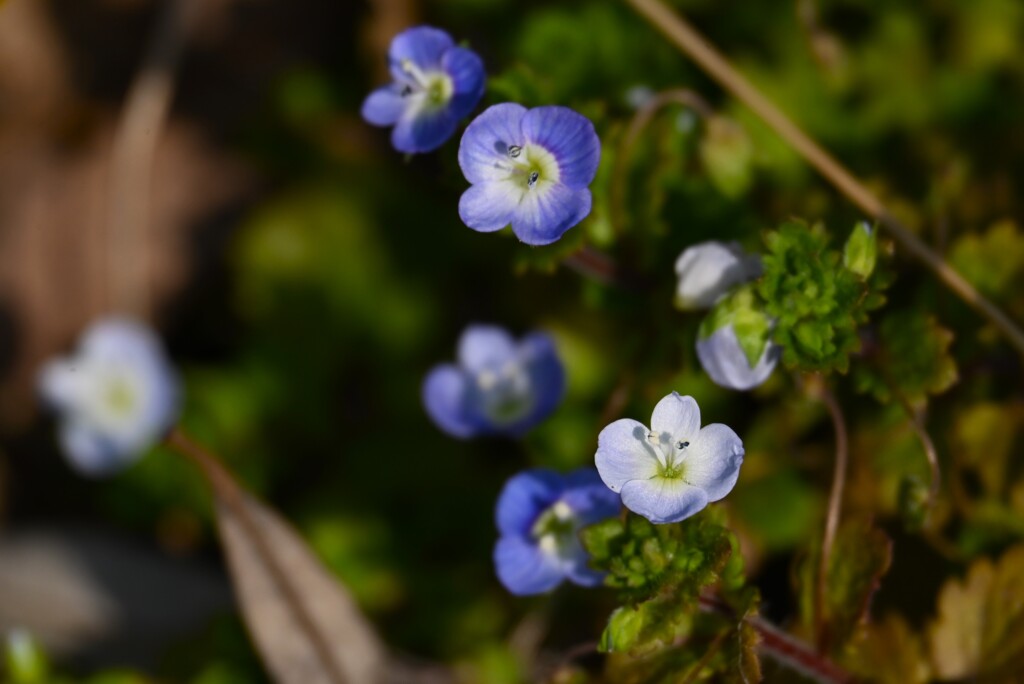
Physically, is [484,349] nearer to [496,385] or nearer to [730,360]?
[496,385]

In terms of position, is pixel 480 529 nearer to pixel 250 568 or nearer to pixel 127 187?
pixel 250 568

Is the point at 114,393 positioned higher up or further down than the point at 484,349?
higher up

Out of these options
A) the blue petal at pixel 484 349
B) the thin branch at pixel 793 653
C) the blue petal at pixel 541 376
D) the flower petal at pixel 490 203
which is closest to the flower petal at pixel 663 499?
the thin branch at pixel 793 653

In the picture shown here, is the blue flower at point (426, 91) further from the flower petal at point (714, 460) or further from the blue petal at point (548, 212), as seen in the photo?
the flower petal at point (714, 460)

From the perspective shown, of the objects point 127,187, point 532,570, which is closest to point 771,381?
point 532,570

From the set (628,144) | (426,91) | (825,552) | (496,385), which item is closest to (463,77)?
(426,91)
